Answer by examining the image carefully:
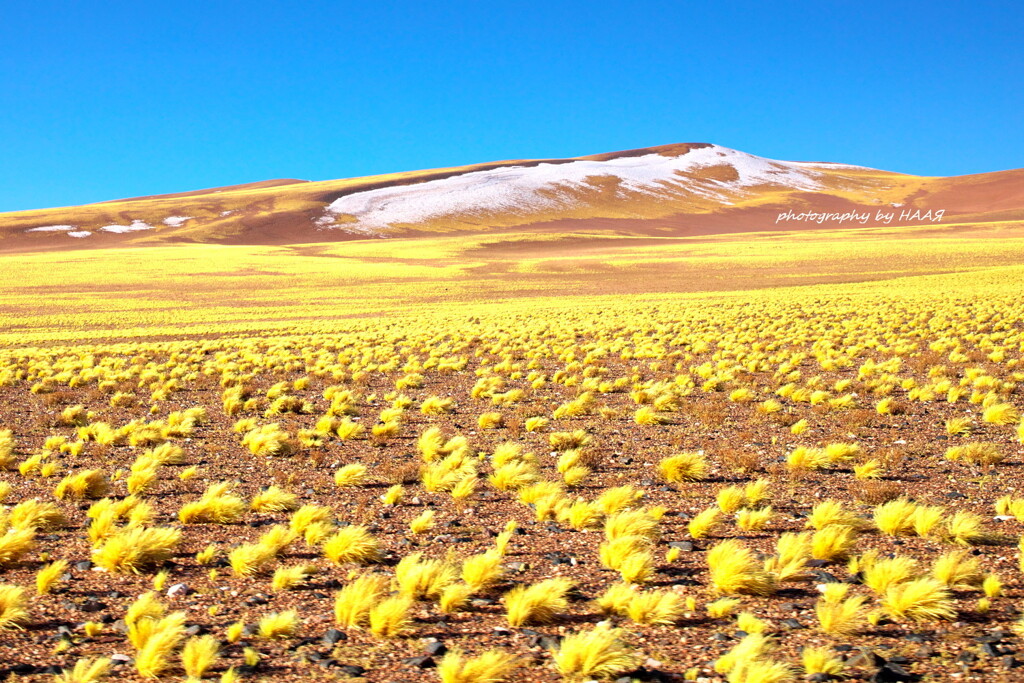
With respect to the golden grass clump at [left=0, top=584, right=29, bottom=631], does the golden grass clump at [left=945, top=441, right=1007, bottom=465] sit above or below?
below

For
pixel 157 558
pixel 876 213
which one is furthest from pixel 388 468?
pixel 876 213

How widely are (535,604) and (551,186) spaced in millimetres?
153202

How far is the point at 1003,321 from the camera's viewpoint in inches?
1029

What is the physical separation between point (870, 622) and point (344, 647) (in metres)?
3.62

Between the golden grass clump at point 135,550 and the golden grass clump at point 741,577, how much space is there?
4.74 m

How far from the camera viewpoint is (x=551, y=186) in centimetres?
15450

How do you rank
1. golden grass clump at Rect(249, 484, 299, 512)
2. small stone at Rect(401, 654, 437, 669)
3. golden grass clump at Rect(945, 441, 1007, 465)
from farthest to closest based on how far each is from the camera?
1. golden grass clump at Rect(945, 441, 1007, 465)
2. golden grass clump at Rect(249, 484, 299, 512)
3. small stone at Rect(401, 654, 437, 669)

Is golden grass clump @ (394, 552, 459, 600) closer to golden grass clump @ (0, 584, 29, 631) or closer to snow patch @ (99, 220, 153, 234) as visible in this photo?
golden grass clump @ (0, 584, 29, 631)

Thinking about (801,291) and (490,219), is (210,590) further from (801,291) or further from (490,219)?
(490,219)

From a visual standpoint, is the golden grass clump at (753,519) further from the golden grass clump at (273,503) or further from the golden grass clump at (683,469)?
the golden grass clump at (273,503)

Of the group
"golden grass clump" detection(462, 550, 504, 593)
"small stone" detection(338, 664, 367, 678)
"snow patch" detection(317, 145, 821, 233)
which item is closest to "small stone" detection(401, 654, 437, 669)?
"small stone" detection(338, 664, 367, 678)

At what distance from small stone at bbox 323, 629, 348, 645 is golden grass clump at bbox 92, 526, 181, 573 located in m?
2.16

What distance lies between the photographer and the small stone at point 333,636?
201 inches

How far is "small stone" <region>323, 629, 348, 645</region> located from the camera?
5.10 m
